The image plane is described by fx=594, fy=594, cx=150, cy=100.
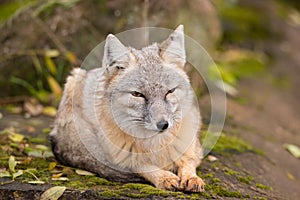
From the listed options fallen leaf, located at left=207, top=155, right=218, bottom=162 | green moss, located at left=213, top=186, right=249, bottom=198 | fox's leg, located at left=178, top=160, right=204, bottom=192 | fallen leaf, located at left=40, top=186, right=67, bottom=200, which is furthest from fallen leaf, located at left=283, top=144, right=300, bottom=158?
fallen leaf, located at left=40, top=186, right=67, bottom=200

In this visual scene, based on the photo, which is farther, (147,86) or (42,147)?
(42,147)

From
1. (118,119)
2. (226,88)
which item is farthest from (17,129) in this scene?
(226,88)

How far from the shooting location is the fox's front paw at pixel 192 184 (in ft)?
16.8

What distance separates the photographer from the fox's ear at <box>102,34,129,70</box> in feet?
16.8

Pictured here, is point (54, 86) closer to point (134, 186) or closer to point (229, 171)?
point (229, 171)

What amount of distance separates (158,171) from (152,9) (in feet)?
14.9

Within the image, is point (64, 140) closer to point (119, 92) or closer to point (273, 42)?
point (119, 92)

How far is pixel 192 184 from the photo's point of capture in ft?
16.8

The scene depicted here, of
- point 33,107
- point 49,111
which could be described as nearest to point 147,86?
point 49,111

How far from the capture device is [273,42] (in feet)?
47.2

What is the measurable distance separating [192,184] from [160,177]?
0.29 meters

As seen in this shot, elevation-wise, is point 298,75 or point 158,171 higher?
point 158,171

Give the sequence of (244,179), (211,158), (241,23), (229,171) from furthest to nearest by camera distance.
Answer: (241,23) → (211,158) → (229,171) → (244,179)

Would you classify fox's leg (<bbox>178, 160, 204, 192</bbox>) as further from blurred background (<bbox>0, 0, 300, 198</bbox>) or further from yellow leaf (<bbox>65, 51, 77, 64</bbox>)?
yellow leaf (<bbox>65, 51, 77, 64</bbox>)
